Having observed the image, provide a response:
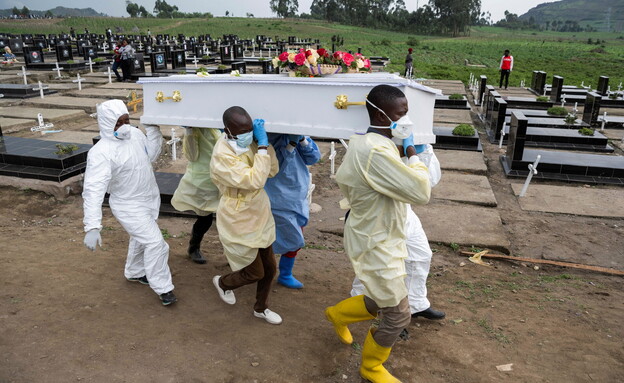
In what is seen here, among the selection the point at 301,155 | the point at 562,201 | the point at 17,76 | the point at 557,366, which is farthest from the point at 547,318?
the point at 17,76

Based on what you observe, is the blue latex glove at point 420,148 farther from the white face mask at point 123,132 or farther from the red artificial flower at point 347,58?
the white face mask at point 123,132

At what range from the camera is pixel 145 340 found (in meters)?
2.89

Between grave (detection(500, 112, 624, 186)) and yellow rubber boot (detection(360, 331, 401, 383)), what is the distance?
5575 mm

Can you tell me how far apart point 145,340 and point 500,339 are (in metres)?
A: 2.30

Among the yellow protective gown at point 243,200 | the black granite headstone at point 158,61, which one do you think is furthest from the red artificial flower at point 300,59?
the black granite headstone at point 158,61

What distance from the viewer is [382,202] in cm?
243

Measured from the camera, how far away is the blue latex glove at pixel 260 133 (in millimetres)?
2861

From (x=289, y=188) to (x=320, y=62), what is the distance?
905mm

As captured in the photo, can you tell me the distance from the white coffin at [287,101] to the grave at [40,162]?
309 centimetres

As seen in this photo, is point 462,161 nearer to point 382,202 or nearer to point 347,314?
point 347,314

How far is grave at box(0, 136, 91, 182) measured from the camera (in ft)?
19.4

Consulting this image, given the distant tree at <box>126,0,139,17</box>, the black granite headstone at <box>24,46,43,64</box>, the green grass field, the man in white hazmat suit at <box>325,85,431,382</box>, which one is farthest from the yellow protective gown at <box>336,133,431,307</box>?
the distant tree at <box>126,0,139,17</box>

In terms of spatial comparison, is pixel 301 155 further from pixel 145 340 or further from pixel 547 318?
pixel 547 318

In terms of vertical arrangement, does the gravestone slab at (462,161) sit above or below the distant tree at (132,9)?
below
